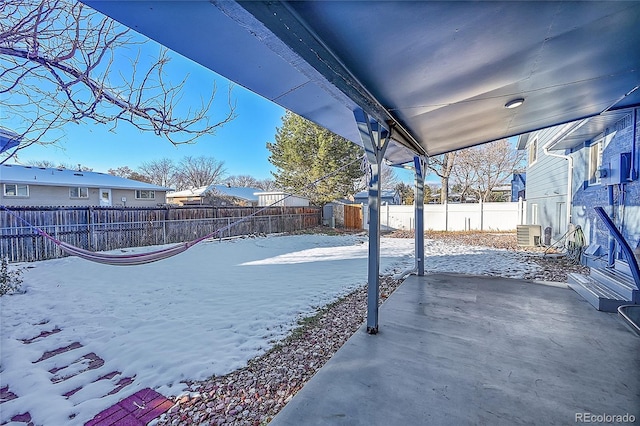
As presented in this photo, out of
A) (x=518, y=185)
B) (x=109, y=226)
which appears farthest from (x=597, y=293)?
(x=518, y=185)

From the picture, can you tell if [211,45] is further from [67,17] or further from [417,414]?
[417,414]

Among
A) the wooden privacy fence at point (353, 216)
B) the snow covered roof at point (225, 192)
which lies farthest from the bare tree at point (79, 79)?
the snow covered roof at point (225, 192)

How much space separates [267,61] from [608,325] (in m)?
3.84

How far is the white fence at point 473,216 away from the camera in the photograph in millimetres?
12531

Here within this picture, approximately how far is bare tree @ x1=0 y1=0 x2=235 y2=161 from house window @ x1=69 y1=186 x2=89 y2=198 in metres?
14.5

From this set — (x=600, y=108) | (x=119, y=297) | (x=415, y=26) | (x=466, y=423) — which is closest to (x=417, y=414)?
(x=466, y=423)

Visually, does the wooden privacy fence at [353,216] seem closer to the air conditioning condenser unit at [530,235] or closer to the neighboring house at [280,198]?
the neighboring house at [280,198]

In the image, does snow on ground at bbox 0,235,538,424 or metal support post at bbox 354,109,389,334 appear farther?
metal support post at bbox 354,109,389,334

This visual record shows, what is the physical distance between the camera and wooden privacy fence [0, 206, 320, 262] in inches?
264

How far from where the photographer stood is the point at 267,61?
1720 mm

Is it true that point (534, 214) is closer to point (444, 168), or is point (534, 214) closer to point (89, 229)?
point (444, 168)

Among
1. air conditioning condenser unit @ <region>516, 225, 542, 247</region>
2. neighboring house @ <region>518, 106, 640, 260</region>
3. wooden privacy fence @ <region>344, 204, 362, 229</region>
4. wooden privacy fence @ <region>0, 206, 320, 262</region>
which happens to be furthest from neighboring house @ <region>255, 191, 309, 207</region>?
neighboring house @ <region>518, 106, 640, 260</region>

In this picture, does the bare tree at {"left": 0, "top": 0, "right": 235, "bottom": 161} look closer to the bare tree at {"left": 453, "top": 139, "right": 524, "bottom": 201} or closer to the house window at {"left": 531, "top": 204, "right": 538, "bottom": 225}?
the house window at {"left": 531, "top": 204, "right": 538, "bottom": 225}

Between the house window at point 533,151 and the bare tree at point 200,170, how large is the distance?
2779 centimetres
